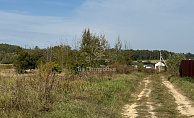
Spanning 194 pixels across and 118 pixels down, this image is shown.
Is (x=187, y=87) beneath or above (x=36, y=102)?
beneath

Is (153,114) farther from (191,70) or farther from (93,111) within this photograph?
(191,70)

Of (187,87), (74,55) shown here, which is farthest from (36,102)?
(74,55)

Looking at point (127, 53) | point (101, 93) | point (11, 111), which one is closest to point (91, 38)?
point (127, 53)

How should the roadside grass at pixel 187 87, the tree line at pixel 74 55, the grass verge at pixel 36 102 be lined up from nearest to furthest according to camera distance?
the grass verge at pixel 36 102
the roadside grass at pixel 187 87
the tree line at pixel 74 55

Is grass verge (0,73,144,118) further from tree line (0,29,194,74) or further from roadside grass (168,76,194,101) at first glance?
tree line (0,29,194,74)

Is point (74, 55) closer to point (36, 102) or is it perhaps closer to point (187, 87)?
point (187, 87)

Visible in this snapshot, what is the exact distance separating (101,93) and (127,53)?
32180 mm

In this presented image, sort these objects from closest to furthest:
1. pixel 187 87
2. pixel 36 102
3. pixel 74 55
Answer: pixel 36 102 → pixel 187 87 → pixel 74 55

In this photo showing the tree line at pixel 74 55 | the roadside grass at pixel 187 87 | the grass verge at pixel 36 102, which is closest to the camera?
the grass verge at pixel 36 102

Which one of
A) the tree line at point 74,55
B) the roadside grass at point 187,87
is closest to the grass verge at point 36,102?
the roadside grass at point 187,87

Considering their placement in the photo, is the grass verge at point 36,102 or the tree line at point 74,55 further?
the tree line at point 74,55

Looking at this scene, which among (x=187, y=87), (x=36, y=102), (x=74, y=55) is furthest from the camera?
(x=74, y=55)

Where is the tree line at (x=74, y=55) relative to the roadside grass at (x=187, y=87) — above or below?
above

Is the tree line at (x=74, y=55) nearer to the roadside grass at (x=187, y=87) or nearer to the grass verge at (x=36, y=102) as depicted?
the roadside grass at (x=187, y=87)
